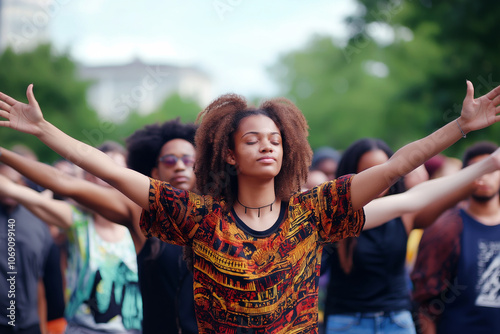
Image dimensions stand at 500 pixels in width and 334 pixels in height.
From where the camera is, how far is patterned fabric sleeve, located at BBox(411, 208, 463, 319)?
4805mm

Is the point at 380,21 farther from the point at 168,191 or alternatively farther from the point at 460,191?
the point at 168,191

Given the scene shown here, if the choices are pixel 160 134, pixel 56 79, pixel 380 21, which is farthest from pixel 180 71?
pixel 160 134

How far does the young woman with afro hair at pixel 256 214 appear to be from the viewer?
287 cm

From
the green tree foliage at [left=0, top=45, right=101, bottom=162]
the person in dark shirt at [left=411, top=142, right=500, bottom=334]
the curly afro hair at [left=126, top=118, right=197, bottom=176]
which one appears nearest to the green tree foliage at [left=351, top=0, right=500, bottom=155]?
the person in dark shirt at [left=411, top=142, right=500, bottom=334]

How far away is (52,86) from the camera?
31703 mm

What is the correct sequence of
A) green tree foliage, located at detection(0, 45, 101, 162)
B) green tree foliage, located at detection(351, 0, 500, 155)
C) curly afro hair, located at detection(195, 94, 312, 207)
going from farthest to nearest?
green tree foliage, located at detection(0, 45, 101, 162), green tree foliage, located at detection(351, 0, 500, 155), curly afro hair, located at detection(195, 94, 312, 207)

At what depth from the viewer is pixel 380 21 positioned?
1634 cm

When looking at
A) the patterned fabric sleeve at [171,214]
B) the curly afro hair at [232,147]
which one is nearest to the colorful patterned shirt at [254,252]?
the patterned fabric sleeve at [171,214]

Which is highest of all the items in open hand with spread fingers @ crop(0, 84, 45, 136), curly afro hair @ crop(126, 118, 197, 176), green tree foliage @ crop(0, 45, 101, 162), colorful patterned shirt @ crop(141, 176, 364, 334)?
green tree foliage @ crop(0, 45, 101, 162)

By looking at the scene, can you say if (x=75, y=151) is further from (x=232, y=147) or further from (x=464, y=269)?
(x=464, y=269)

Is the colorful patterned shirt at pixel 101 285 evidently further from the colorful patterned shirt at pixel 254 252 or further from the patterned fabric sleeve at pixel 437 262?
the patterned fabric sleeve at pixel 437 262

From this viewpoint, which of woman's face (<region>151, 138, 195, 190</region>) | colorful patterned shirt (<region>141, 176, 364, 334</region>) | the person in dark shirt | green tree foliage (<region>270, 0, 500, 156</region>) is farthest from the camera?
green tree foliage (<region>270, 0, 500, 156</region>)

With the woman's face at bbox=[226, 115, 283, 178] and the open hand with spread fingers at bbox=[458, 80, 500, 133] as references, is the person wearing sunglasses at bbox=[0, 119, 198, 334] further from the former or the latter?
the open hand with spread fingers at bbox=[458, 80, 500, 133]

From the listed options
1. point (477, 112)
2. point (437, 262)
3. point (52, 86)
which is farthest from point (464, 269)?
point (52, 86)
